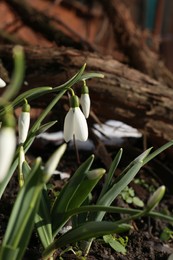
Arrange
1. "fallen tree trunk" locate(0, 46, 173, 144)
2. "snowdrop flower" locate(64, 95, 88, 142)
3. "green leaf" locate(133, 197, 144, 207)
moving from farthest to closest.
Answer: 1. "fallen tree trunk" locate(0, 46, 173, 144)
2. "green leaf" locate(133, 197, 144, 207)
3. "snowdrop flower" locate(64, 95, 88, 142)

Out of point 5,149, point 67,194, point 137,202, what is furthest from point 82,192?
point 137,202

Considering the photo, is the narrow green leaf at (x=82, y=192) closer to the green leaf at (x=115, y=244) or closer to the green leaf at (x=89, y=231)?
the green leaf at (x=89, y=231)

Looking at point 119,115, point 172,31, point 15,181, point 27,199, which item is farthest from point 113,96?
point 172,31

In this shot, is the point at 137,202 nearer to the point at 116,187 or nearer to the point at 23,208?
the point at 116,187

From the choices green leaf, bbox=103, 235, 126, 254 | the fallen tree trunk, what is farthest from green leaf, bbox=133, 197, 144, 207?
green leaf, bbox=103, 235, 126, 254

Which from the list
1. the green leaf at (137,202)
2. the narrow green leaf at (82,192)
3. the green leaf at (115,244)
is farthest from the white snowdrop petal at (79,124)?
the green leaf at (137,202)

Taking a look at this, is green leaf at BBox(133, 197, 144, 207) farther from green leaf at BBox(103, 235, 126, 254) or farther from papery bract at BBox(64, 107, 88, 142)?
papery bract at BBox(64, 107, 88, 142)
